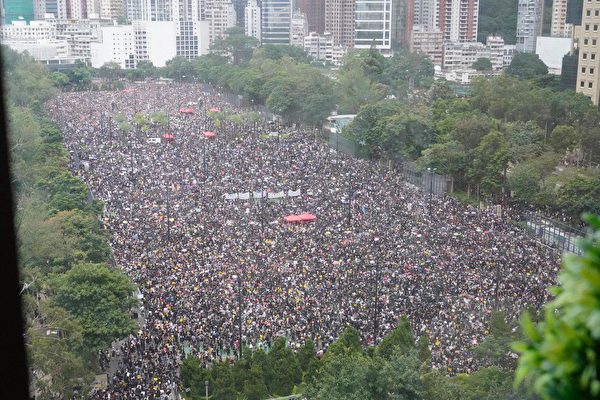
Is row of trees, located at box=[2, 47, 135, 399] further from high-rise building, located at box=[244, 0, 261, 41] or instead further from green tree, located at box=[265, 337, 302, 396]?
high-rise building, located at box=[244, 0, 261, 41]

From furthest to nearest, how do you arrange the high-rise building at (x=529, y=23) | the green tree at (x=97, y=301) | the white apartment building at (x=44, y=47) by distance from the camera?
the white apartment building at (x=44, y=47) < the high-rise building at (x=529, y=23) < the green tree at (x=97, y=301)

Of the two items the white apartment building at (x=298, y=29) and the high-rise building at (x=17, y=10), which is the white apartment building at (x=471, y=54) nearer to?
the white apartment building at (x=298, y=29)

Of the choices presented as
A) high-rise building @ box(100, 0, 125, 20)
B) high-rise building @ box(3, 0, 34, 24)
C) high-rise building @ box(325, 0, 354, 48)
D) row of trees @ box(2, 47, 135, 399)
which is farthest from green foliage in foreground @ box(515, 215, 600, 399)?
high-rise building @ box(100, 0, 125, 20)

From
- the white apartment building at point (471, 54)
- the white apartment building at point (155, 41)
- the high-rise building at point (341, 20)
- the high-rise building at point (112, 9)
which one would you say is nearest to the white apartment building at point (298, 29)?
the high-rise building at point (341, 20)

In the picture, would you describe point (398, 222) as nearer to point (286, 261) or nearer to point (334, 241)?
point (334, 241)

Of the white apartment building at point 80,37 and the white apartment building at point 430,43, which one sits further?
the white apartment building at point 80,37

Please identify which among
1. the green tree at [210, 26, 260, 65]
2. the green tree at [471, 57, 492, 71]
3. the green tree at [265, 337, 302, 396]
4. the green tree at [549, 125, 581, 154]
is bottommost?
the green tree at [265, 337, 302, 396]

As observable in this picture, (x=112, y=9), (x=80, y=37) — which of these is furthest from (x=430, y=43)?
(x=112, y=9)

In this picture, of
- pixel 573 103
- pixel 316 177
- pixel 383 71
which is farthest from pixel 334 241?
pixel 383 71
